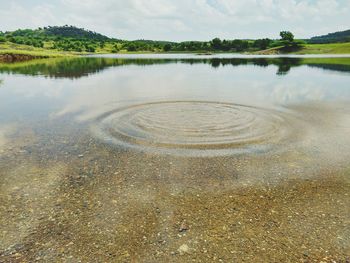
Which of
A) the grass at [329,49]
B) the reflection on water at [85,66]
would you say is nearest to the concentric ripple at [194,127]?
the reflection on water at [85,66]

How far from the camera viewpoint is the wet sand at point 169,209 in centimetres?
775

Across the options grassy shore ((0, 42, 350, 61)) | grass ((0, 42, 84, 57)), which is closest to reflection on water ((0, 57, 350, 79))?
grass ((0, 42, 84, 57))

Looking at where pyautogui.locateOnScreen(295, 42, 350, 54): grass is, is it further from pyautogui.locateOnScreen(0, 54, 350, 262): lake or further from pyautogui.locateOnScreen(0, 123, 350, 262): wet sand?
pyautogui.locateOnScreen(0, 123, 350, 262): wet sand

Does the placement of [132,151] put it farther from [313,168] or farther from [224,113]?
[224,113]

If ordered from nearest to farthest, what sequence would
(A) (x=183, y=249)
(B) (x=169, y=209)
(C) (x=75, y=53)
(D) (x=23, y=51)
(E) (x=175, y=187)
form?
(A) (x=183, y=249), (B) (x=169, y=209), (E) (x=175, y=187), (D) (x=23, y=51), (C) (x=75, y=53)


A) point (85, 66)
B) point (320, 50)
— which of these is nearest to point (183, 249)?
point (85, 66)

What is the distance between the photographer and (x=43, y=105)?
90.2ft

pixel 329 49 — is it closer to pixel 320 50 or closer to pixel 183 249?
pixel 320 50

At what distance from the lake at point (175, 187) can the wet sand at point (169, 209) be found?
42mm

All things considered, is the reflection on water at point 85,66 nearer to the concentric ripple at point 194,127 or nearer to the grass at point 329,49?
the concentric ripple at point 194,127

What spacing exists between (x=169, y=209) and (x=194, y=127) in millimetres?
10086

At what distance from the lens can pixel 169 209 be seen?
9.64 meters

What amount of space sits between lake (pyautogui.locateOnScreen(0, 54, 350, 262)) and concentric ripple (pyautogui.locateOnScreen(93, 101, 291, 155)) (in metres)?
0.12

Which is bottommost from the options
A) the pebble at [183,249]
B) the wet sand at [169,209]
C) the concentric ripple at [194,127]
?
the pebble at [183,249]
